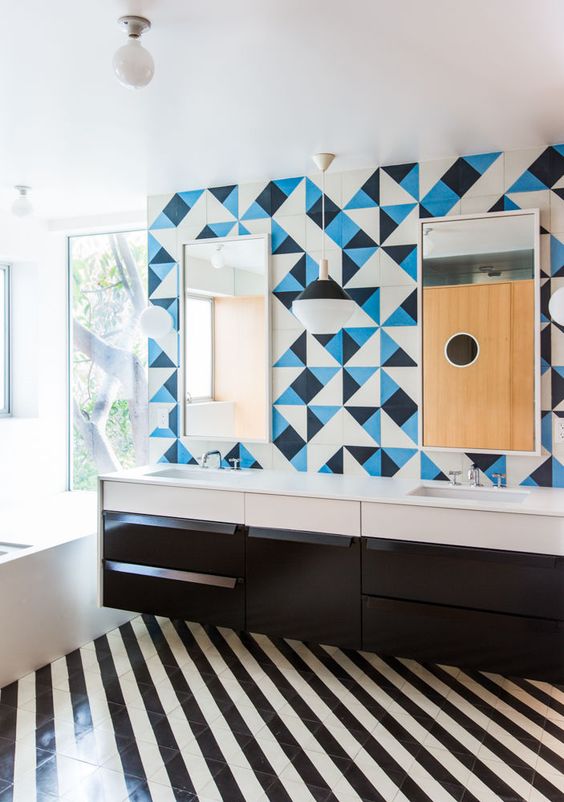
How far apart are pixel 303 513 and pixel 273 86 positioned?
1.68 m

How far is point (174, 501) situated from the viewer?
10.3ft

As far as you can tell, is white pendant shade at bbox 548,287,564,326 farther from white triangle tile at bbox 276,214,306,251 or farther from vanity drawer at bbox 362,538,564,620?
white triangle tile at bbox 276,214,306,251

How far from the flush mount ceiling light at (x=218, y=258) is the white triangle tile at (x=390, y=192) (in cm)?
91

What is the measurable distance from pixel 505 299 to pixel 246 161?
1385mm

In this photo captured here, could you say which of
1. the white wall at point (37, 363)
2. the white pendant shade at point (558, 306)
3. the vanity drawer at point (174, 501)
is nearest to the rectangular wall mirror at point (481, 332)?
the white pendant shade at point (558, 306)

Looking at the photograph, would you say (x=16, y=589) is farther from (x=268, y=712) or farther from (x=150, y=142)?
(x=150, y=142)

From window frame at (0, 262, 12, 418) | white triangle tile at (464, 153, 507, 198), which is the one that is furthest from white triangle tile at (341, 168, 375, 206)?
window frame at (0, 262, 12, 418)

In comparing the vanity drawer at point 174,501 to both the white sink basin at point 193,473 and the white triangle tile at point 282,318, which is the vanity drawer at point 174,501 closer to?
the white sink basin at point 193,473

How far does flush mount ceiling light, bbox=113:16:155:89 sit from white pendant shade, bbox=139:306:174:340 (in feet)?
5.88

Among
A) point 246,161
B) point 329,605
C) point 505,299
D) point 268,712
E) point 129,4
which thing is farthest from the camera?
point 246,161

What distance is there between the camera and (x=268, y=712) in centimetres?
256

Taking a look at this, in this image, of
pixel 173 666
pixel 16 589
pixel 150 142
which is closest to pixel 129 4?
pixel 150 142

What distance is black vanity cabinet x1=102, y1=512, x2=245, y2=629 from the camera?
298 centimetres

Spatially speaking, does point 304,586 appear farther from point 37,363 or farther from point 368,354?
point 37,363
